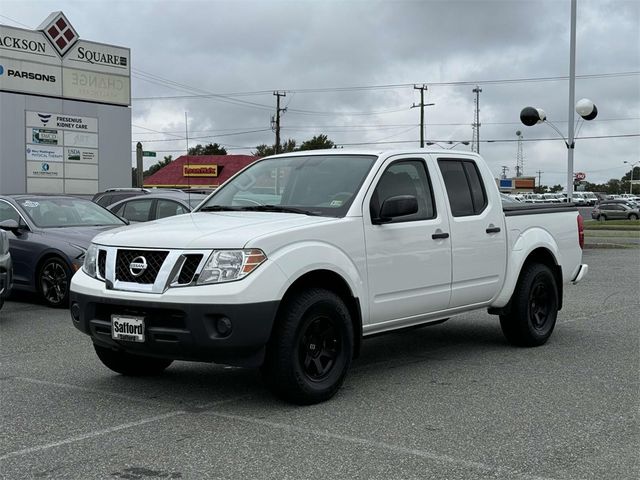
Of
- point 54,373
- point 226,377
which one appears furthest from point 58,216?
point 226,377

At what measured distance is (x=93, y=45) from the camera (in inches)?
964

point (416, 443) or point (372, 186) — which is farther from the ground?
point (372, 186)

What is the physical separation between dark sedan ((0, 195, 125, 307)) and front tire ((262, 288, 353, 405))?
551cm

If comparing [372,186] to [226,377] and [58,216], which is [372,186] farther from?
[58,216]

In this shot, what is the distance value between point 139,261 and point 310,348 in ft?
4.36

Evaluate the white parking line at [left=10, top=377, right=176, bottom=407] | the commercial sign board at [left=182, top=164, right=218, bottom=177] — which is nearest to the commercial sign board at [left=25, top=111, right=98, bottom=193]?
the white parking line at [left=10, top=377, right=176, bottom=407]

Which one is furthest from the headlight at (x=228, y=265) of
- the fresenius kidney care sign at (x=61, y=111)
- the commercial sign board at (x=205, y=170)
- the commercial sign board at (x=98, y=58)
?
the commercial sign board at (x=205, y=170)

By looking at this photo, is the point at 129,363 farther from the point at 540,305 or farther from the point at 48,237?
the point at 48,237

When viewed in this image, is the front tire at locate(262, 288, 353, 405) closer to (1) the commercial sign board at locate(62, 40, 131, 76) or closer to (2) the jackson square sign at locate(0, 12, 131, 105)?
(2) the jackson square sign at locate(0, 12, 131, 105)

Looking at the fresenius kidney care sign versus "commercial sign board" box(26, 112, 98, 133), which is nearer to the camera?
the fresenius kidney care sign

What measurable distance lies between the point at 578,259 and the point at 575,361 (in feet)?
5.81

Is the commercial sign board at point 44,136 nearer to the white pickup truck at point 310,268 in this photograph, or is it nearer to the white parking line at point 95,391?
the white pickup truck at point 310,268

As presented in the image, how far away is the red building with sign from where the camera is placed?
2357 inches

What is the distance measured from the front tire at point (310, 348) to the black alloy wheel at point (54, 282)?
18.7 feet
